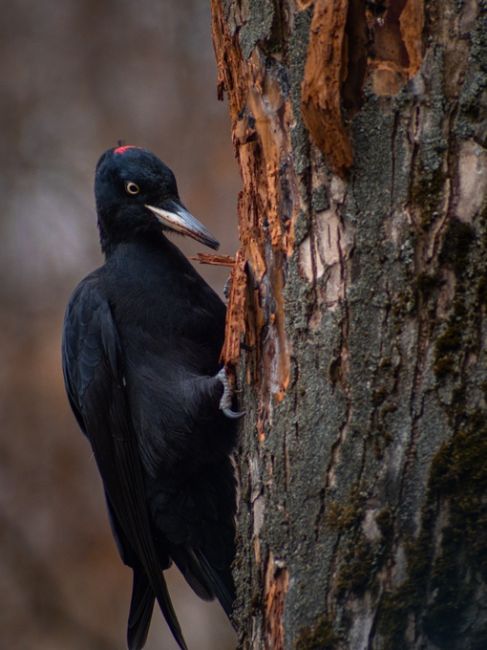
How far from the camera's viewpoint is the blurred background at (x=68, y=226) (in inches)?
214

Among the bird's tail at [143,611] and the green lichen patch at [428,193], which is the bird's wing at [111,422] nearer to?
the bird's tail at [143,611]

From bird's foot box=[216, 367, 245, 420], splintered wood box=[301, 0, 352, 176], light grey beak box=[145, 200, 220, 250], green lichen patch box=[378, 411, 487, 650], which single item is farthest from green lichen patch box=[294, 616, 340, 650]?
light grey beak box=[145, 200, 220, 250]

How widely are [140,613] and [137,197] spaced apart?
140 cm

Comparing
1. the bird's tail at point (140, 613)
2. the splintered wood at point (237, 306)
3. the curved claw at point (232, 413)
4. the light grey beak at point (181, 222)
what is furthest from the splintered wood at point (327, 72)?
the bird's tail at point (140, 613)

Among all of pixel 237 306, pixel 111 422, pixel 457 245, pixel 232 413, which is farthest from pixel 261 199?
pixel 111 422

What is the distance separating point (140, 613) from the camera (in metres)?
3.33

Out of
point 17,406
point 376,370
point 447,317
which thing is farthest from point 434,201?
point 17,406

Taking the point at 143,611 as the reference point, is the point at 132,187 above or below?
above

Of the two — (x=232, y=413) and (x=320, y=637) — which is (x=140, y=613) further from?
(x=320, y=637)

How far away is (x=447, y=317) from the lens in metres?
1.99

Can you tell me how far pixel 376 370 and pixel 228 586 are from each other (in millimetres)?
1559

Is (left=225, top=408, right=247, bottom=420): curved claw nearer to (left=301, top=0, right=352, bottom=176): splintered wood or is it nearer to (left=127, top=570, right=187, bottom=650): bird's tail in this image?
(left=127, top=570, right=187, bottom=650): bird's tail

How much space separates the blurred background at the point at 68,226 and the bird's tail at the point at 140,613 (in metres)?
2.01

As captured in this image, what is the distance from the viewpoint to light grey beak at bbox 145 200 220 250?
3232 millimetres
